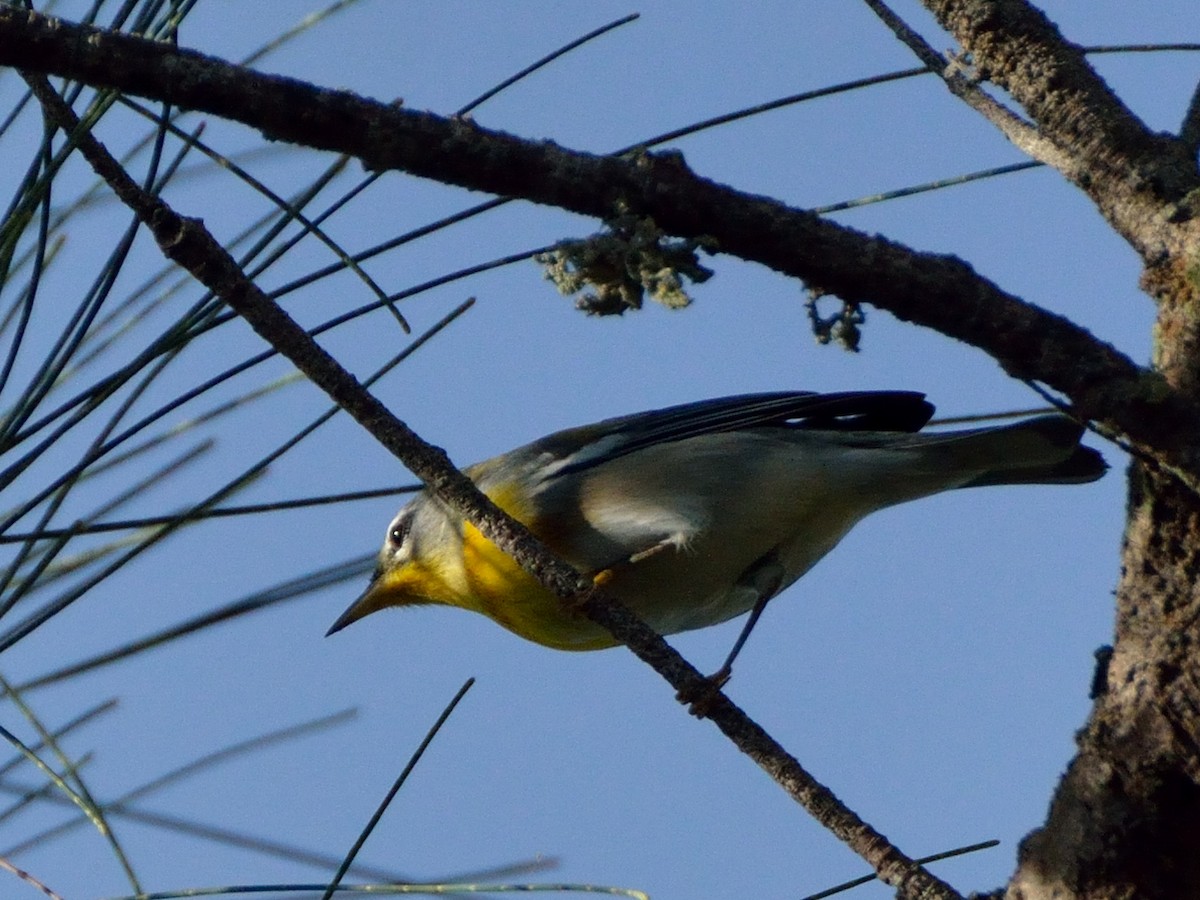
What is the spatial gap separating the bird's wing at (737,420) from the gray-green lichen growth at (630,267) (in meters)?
1.48

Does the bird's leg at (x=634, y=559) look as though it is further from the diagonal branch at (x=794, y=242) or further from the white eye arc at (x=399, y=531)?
the diagonal branch at (x=794, y=242)

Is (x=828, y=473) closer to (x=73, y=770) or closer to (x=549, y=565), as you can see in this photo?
(x=549, y=565)

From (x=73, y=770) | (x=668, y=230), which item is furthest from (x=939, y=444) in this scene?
(x=73, y=770)

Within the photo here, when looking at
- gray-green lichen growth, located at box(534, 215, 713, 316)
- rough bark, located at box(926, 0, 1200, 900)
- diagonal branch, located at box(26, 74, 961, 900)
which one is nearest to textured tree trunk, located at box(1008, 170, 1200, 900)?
rough bark, located at box(926, 0, 1200, 900)

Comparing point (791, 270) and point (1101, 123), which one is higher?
point (1101, 123)

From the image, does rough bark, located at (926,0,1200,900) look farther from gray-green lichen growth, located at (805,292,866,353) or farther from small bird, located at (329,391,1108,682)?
small bird, located at (329,391,1108,682)

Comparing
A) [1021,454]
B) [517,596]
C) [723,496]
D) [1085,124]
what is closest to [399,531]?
[517,596]

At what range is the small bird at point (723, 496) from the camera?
3234 millimetres

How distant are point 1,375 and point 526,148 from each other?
Result: 2.72 feet

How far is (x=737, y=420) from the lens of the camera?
344 cm

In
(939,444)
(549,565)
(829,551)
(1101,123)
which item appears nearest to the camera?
(549,565)

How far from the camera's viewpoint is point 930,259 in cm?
191

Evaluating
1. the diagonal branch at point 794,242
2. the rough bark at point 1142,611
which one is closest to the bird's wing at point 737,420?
the rough bark at point 1142,611

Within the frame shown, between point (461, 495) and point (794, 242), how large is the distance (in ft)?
1.98
